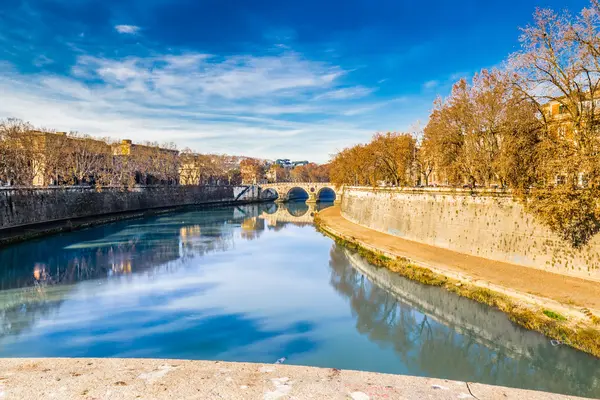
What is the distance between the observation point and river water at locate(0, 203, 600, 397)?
912cm

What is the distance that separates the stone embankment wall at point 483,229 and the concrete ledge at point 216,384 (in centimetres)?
913

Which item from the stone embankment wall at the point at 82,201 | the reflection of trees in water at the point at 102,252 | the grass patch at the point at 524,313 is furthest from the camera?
the stone embankment wall at the point at 82,201

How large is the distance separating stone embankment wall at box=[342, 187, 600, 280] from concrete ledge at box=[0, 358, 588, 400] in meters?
9.13

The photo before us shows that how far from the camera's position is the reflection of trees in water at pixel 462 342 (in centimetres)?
847

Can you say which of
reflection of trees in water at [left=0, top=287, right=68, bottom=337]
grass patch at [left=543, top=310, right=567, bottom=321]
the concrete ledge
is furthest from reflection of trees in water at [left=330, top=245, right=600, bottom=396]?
reflection of trees in water at [left=0, top=287, right=68, bottom=337]

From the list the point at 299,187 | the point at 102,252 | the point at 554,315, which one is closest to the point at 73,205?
the point at 102,252

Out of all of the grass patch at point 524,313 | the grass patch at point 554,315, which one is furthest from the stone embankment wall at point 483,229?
the grass patch at point 554,315

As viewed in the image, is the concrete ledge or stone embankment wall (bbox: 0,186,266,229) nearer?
the concrete ledge

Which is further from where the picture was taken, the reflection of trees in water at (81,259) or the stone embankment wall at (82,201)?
the stone embankment wall at (82,201)

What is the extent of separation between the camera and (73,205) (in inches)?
1340

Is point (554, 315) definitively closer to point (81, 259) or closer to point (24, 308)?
point (24, 308)

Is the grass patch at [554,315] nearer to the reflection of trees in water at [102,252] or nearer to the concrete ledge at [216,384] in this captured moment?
the concrete ledge at [216,384]

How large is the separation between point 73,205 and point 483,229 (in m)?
31.8

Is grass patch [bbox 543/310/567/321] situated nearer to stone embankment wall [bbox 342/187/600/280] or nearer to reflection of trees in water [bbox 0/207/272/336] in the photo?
stone embankment wall [bbox 342/187/600/280]
